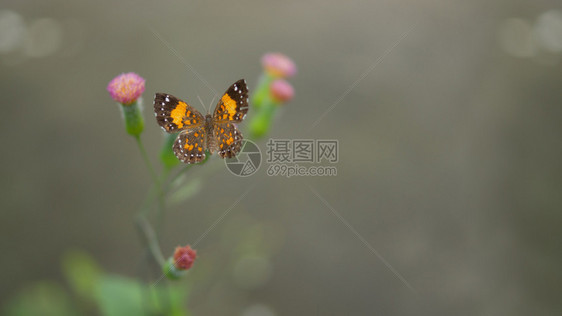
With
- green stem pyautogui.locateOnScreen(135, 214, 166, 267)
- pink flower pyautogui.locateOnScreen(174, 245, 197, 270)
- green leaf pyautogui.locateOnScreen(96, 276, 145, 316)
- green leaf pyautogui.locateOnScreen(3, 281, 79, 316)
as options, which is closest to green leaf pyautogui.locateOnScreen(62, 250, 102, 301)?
green leaf pyautogui.locateOnScreen(3, 281, 79, 316)

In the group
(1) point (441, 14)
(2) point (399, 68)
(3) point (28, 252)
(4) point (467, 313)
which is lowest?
(4) point (467, 313)

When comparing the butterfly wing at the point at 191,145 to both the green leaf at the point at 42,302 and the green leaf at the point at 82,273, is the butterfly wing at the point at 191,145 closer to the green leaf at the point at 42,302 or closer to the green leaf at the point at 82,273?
the green leaf at the point at 82,273

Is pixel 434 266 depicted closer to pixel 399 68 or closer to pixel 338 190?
pixel 338 190

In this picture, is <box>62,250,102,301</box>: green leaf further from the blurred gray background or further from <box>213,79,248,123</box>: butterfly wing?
<box>213,79,248,123</box>: butterfly wing

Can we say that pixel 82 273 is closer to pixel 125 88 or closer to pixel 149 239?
pixel 149 239

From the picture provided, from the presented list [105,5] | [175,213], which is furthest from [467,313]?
[105,5]

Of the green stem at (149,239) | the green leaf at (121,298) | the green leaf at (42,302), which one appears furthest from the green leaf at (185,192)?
the green leaf at (42,302)
